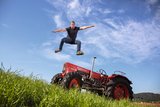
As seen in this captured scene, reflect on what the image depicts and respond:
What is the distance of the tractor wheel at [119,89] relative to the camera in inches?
537

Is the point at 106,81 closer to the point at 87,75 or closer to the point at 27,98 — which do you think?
the point at 87,75

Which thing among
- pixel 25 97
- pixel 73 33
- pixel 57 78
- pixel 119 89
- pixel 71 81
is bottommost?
pixel 25 97

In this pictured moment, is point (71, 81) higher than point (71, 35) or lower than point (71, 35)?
lower

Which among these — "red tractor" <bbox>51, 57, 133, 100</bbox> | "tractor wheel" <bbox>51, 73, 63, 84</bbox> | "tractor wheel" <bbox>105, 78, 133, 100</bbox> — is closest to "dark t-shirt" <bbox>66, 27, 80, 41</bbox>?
"red tractor" <bbox>51, 57, 133, 100</bbox>

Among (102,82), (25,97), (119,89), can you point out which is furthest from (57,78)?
(25,97)

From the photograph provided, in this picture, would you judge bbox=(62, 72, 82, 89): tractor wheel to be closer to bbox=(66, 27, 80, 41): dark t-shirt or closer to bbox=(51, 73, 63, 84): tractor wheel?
bbox=(51, 73, 63, 84): tractor wheel

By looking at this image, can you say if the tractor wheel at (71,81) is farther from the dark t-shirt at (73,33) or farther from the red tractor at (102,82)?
the dark t-shirt at (73,33)

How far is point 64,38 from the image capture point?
597 inches

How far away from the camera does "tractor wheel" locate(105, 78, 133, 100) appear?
13641 mm

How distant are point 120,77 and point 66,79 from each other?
3.50 meters

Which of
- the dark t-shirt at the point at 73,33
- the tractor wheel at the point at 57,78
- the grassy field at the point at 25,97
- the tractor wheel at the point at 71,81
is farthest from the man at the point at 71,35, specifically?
the grassy field at the point at 25,97

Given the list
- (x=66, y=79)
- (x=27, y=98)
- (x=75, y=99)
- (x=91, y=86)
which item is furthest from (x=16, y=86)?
(x=91, y=86)

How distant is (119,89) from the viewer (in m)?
14.3

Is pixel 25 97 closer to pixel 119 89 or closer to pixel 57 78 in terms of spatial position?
pixel 57 78
